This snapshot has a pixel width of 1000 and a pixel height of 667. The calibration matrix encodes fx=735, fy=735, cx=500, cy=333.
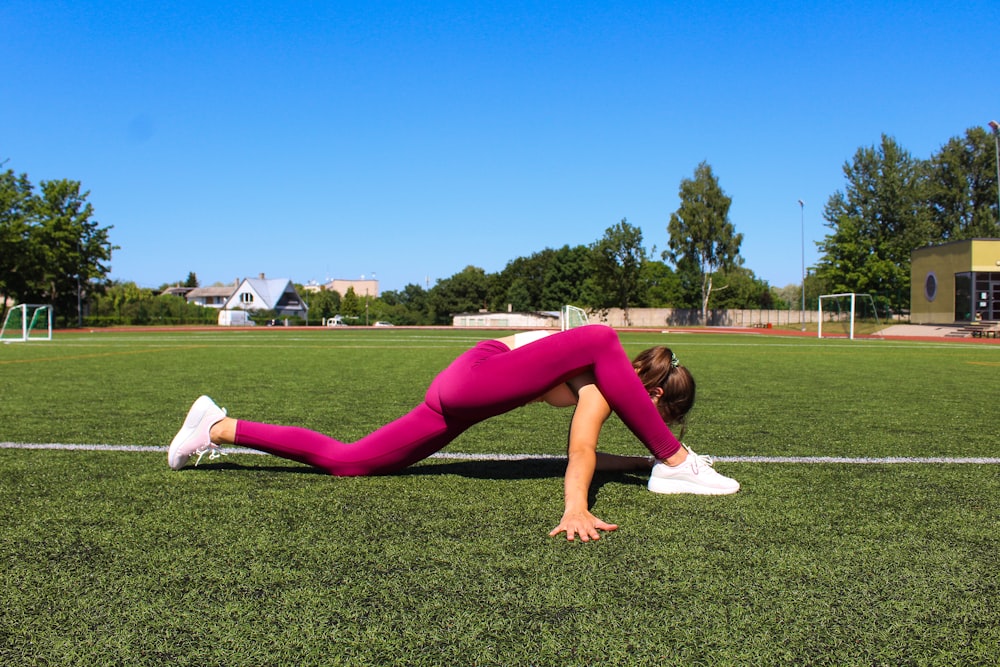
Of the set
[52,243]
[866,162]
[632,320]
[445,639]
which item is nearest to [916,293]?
[866,162]

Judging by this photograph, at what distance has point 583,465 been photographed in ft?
9.66

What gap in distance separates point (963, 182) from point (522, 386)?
69402mm

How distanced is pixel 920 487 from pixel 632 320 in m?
67.0

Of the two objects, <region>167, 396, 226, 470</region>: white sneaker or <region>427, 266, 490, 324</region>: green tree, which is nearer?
<region>167, 396, 226, 470</region>: white sneaker

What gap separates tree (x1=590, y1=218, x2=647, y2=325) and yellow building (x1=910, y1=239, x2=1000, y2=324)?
24.9 meters

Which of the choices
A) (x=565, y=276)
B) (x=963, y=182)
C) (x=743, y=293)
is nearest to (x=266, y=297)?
(x=565, y=276)

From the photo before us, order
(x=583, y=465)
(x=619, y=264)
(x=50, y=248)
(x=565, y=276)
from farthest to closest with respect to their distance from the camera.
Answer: (x=565, y=276) < (x=619, y=264) < (x=50, y=248) < (x=583, y=465)

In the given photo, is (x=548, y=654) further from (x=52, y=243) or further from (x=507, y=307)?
(x=507, y=307)

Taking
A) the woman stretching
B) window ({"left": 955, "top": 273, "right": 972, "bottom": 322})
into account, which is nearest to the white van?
window ({"left": 955, "top": 273, "right": 972, "bottom": 322})

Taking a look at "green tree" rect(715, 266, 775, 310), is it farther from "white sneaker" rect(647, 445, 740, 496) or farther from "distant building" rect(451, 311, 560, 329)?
"white sneaker" rect(647, 445, 740, 496)

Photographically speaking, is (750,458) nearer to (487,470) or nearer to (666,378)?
(666,378)

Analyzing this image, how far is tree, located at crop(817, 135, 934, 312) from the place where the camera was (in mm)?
55719

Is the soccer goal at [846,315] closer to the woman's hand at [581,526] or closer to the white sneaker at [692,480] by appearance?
the white sneaker at [692,480]

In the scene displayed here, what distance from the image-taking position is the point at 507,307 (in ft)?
333
